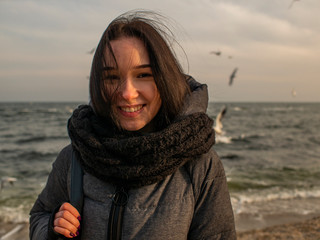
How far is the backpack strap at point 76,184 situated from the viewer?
1189 millimetres

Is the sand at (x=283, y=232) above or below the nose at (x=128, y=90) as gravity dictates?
below

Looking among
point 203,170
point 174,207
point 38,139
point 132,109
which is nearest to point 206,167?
point 203,170

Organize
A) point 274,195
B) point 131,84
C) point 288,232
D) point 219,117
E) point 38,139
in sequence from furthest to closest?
point 38,139 < point 219,117 < point 274,195 < point 288,232 < point 131,84

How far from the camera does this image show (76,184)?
4.00 feet

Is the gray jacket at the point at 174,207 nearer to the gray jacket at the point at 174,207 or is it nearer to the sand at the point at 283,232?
the gray jacket at the point at 174,207

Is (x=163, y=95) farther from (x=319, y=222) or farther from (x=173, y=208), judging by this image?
(x=319, y=222)

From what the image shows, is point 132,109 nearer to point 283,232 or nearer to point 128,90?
point 128,90

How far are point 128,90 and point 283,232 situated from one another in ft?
13.2

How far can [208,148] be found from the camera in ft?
3.91

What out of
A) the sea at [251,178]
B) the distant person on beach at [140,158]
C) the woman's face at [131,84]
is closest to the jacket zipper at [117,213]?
the distant person on beach at [140,158]

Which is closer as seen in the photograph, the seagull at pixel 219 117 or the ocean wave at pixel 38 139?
the seagull at pixel 219 117

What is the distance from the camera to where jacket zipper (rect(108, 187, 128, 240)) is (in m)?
1.12

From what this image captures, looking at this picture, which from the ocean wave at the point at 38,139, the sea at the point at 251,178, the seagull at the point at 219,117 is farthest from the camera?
the ocean wave at the point at 38,139

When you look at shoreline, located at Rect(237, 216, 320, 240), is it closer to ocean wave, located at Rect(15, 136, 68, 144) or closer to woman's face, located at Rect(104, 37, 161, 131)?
woman's face, located at Rect(104, 37, 161, 131)
